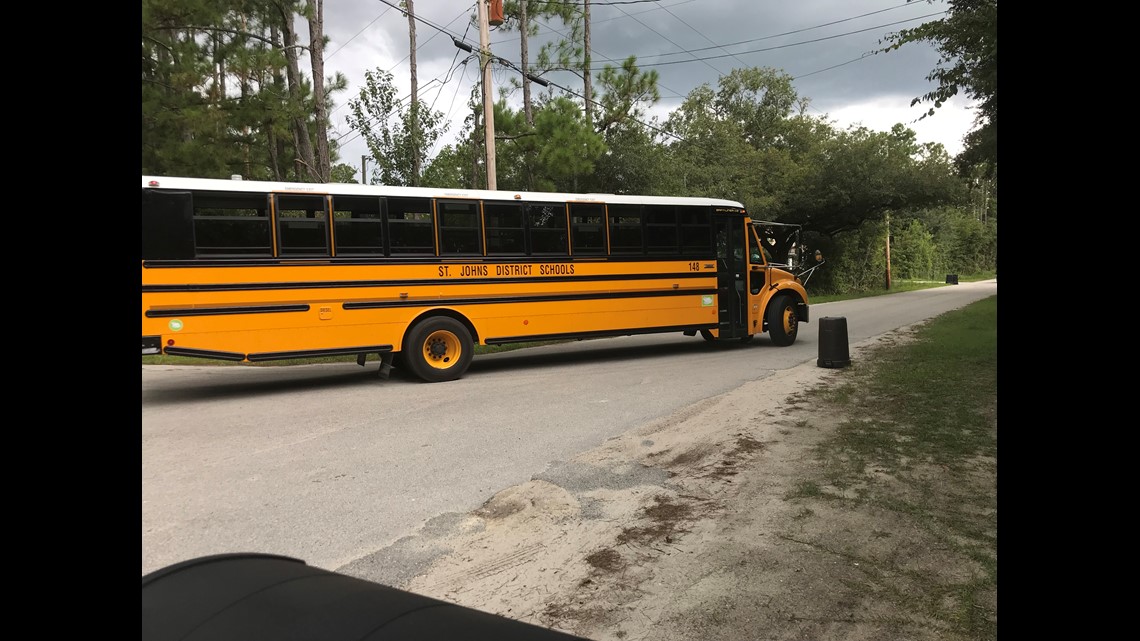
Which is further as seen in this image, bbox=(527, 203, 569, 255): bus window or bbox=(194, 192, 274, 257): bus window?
bbox=(527, 203, 569, 255): bus window

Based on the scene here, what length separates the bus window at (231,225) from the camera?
27.3 feet

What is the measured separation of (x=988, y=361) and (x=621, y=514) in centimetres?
736

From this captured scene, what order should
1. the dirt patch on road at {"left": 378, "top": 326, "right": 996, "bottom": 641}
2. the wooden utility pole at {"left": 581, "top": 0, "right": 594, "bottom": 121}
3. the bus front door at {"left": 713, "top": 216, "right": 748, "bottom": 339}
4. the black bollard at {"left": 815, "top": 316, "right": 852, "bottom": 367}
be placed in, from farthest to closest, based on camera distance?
the wooden utility pole at {"left": 581, "top": 0, "right": 594, "bottom": 121} < the bus front door at {"left": 713, "top": 216, "right": 748, "bottom": 339} < the black bollard at {"left": 815, "top": 316, "right": 852, "bottom": 367} < the dirt patch on road at {"left": 378, "top": 326, "right": 996, "bottom": 641}

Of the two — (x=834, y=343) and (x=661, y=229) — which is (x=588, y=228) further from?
(x=834, y=343)

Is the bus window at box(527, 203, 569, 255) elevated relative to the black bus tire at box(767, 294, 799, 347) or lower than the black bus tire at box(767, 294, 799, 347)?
elevated

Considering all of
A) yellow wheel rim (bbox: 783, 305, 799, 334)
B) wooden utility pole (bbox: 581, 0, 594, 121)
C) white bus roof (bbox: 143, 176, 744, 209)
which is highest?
wooden utility pole (bbox: 581, 0, 594, 121)

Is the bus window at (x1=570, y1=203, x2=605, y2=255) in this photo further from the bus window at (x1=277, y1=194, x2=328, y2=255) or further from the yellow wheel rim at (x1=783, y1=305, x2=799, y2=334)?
the yellow wheel rim at (x1=783, y1=305, x2=799, y2=334)

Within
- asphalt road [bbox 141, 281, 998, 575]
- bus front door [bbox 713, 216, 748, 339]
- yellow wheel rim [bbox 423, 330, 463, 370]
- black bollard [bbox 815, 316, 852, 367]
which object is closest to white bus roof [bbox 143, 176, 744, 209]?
bus front door [bbox 713, 216, 748, 339]

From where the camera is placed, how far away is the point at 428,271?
31.9ft

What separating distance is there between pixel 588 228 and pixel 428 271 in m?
2.91

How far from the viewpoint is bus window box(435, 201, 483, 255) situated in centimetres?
988

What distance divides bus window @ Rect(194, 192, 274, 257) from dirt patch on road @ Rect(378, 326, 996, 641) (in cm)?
577
